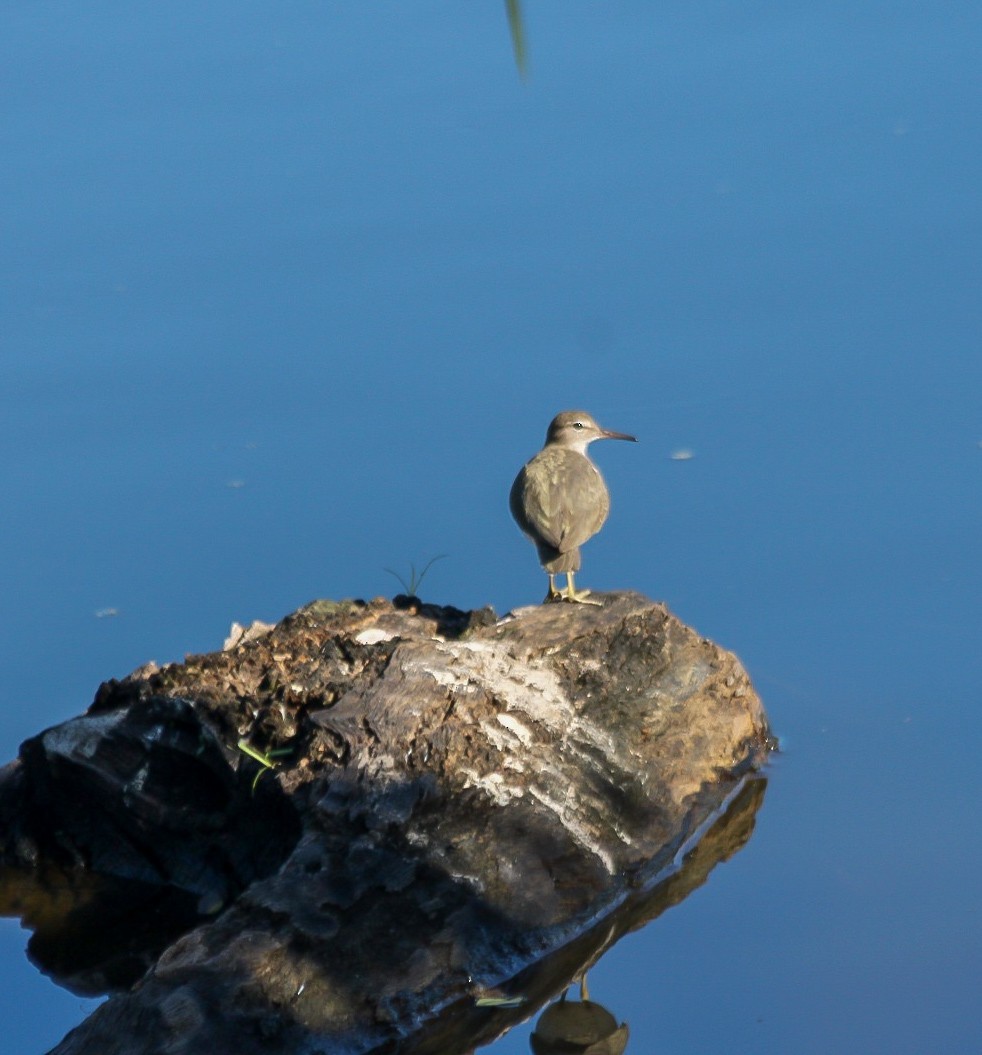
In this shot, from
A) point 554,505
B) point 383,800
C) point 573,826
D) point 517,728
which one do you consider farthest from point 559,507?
point 383,800

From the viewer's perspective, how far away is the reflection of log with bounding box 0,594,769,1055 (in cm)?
385

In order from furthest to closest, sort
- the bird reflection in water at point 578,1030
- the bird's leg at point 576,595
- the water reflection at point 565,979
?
the bird's leg at point 576,595 → the bird reflection in water at point 578,1030 → the water reflection at point 565,979

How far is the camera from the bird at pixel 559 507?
6000mm

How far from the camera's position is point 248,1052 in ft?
12.0

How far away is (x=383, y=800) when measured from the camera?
4234 mm

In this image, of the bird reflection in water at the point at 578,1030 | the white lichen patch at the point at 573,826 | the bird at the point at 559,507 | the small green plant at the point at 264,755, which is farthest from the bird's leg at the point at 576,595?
the bird reflection in water at the point at 578,1030

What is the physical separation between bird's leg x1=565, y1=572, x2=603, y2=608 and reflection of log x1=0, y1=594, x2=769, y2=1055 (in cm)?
11

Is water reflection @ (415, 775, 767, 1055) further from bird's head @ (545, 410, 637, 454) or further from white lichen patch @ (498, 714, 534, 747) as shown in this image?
bird's head @ (545, 410, 637, 454)

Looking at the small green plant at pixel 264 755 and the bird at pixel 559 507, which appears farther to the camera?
the bird at pixel 559 507

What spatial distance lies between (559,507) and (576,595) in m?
0.55

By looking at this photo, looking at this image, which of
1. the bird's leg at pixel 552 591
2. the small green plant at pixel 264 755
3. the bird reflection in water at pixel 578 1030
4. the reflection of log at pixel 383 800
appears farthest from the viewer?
the bird's leg at pixel 552 591

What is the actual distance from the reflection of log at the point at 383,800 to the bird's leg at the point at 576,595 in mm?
109

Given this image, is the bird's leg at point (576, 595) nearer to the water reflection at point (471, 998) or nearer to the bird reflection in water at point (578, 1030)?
the water reflection at point (471, 998)

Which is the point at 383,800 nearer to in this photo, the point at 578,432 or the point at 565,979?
the point at 565,979
